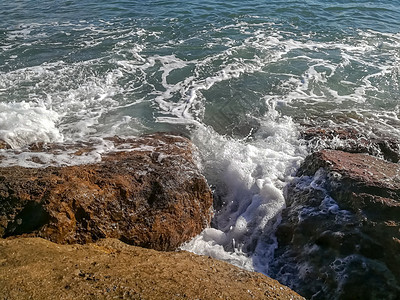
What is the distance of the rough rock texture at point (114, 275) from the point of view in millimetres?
2520

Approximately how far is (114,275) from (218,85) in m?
7.63

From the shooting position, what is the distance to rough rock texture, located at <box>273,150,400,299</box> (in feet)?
11.1

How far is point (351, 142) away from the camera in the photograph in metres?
6.42

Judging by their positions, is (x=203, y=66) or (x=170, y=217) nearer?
(x=170, y=217)

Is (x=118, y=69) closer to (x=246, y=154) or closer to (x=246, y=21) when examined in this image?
(x=246, y=154)

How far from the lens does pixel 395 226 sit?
363 centimetres

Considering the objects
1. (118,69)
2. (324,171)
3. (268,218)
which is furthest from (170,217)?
(118,69)

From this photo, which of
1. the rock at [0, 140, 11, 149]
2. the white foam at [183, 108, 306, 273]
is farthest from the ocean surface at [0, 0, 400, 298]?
the rock at [0, 140, 11, 149]

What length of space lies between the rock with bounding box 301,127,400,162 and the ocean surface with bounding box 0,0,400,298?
1.18 feet

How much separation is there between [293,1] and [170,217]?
16649 mm

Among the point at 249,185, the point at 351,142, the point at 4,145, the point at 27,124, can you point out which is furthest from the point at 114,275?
the point at 351,142

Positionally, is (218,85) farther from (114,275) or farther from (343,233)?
(114,275)

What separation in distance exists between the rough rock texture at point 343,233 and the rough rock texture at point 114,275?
536 mm

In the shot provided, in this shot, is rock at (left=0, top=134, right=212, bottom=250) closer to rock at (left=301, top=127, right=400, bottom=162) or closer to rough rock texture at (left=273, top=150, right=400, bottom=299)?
rough rock texture at (left=273, top=150, right=400, bottom=299)
